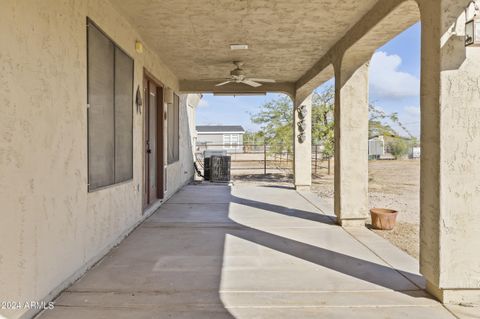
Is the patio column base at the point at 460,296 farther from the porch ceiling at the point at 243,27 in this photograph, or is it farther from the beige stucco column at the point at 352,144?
the porch ceiling at the point at 243,27

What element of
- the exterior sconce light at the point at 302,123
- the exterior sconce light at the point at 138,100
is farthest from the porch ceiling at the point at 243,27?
the exterior sconce light at the point at 302,123

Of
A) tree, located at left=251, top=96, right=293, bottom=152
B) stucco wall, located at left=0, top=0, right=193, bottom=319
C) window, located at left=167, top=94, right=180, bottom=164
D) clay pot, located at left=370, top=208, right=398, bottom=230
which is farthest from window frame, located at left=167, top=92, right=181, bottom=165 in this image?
tree, located at left=251, top=96, right=293, bottom=152

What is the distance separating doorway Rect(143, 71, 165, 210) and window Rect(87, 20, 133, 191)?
121 centimetres

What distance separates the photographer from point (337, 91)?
18.2 ft

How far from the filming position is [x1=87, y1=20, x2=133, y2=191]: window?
143 inches

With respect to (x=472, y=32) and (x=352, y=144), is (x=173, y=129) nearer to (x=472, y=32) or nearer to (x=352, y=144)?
(x=352, y=144)

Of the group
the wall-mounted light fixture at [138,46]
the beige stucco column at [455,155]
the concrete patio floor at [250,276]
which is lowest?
the concrete patio floor at [250,276]

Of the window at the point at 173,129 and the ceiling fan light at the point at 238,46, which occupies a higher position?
the ceiling fan light at the point at 238,46

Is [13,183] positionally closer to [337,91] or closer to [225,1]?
[225,1]

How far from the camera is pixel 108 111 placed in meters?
4.07

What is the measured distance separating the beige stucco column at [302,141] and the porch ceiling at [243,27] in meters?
2.73

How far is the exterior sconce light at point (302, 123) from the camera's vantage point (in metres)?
9.98

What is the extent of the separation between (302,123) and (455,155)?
7349mm

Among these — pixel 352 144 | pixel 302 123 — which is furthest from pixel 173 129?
pixel 352 144
